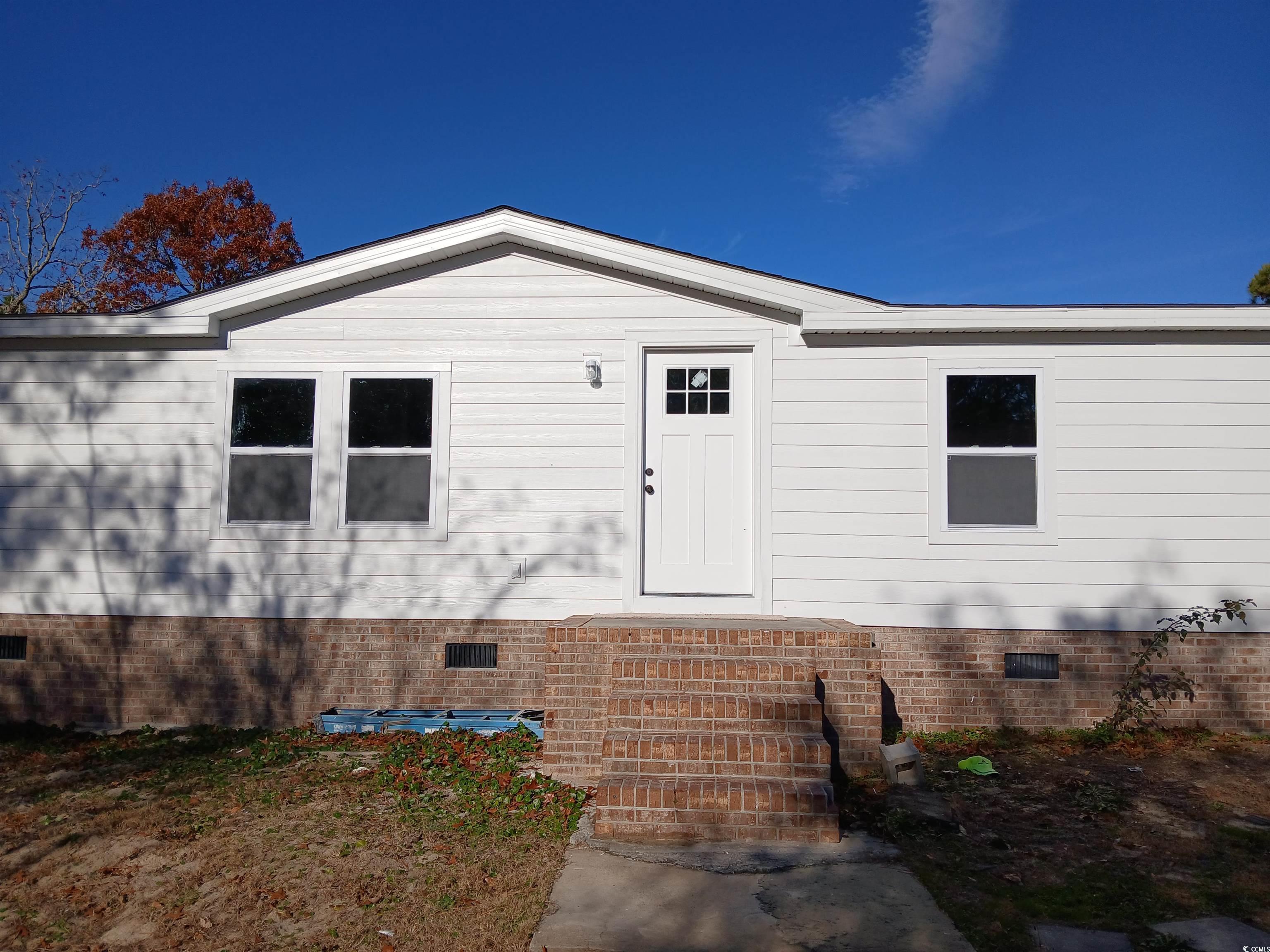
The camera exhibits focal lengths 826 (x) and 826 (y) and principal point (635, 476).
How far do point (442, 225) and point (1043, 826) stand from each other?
5.96m

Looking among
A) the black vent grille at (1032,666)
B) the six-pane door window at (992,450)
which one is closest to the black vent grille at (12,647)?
the six-pane door window at (992,450)

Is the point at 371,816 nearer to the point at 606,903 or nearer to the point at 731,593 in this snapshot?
the point at 606,903

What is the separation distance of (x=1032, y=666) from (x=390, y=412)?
5.58m

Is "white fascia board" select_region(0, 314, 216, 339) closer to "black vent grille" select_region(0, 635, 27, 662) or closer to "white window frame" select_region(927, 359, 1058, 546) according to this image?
"black vent grille" select_region(0, 635, 27, 662)

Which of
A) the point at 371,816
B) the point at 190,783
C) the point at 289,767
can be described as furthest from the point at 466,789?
the point at 190,783

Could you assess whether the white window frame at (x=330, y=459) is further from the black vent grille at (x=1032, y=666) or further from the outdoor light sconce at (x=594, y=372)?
the black vent grille at (x=1032, y=666)

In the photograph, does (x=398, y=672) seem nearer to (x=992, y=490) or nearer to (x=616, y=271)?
(x=616, y=271)

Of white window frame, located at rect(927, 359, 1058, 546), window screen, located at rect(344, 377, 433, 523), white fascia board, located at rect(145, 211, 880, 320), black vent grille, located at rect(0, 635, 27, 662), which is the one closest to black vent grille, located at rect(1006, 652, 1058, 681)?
white window frame, located at rect(927, 359, 1058, 546)

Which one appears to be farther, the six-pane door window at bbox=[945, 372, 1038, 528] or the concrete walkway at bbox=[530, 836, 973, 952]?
the six-pane door window at bbox=[945, 372, 1038, 528]

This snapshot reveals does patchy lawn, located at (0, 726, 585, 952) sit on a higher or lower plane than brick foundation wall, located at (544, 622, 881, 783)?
lower

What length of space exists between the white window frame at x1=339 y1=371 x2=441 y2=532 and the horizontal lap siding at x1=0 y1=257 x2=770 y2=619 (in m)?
0.12

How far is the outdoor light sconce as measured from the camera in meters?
6.76

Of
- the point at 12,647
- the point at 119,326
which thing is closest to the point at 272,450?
the point at 119,326

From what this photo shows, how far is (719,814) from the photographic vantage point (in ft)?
14.4
